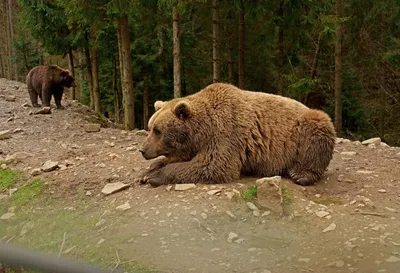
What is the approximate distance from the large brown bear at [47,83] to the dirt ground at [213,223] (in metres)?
6.65

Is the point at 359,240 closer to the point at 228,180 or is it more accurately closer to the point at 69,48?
the point at 228,180

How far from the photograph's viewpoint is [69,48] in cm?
1966

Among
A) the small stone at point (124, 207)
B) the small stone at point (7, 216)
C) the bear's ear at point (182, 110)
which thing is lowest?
Answer: the small stone at point (7, 216)

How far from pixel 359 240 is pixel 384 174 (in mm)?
2099

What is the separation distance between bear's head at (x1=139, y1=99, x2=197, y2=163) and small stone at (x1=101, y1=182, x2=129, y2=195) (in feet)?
1.50

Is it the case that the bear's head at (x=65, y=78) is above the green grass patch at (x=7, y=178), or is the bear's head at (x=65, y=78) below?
above

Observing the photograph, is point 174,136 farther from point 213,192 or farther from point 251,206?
point 251,206

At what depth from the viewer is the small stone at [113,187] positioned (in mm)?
6023

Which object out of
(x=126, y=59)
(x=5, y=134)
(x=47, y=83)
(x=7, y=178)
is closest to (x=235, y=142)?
(x=7, y=178)

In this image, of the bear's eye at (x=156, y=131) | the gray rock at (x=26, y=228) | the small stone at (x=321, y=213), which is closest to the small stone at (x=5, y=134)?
the gray rock at (x=26, y=228)

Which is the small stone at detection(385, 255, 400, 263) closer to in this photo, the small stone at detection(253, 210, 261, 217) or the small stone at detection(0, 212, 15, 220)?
the small stone at detection(253, 210, 261, 217)

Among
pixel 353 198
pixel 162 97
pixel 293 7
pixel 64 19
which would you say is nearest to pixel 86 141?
pixel 353 198

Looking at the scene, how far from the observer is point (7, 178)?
22.9ft

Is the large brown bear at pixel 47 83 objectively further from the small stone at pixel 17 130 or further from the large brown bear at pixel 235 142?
the large brown bear at pixel 235 142
